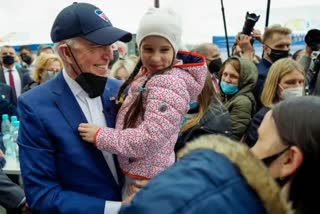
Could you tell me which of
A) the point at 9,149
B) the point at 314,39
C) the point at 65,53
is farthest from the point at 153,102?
the point at 9,149

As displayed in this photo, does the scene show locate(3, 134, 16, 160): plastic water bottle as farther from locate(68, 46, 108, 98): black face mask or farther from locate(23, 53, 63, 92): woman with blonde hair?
locate(68, 46, 108, 98): black face mask

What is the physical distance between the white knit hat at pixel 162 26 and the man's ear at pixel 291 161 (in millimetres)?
722

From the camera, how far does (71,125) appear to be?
123 cm

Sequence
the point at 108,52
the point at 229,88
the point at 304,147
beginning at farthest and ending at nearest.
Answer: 1. the point at 229,88
2. the point at 108,52
3. the point at 304,147

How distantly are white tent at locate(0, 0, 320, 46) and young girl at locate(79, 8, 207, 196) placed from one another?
14.9ft

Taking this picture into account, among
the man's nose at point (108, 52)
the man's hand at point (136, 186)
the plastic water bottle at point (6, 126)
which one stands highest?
the man's nose at point (108, 52)

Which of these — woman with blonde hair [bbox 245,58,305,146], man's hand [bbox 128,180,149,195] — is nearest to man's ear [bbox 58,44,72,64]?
man's hand [bbox 128,180,149,195]

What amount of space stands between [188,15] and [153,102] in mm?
6080

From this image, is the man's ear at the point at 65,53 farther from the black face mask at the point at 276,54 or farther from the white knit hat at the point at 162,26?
the black face mask at the point at 276,54

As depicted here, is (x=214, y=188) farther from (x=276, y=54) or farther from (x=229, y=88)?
(x=276, y=54)

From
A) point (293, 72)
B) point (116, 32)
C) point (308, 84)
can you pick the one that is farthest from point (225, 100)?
point (116, 32)

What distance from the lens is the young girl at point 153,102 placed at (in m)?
1.22

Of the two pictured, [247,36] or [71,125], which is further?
[247,36]

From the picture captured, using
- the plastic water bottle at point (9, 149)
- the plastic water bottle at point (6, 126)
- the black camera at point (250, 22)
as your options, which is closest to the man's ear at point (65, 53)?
the plastic water bottle at point (9, 149)
